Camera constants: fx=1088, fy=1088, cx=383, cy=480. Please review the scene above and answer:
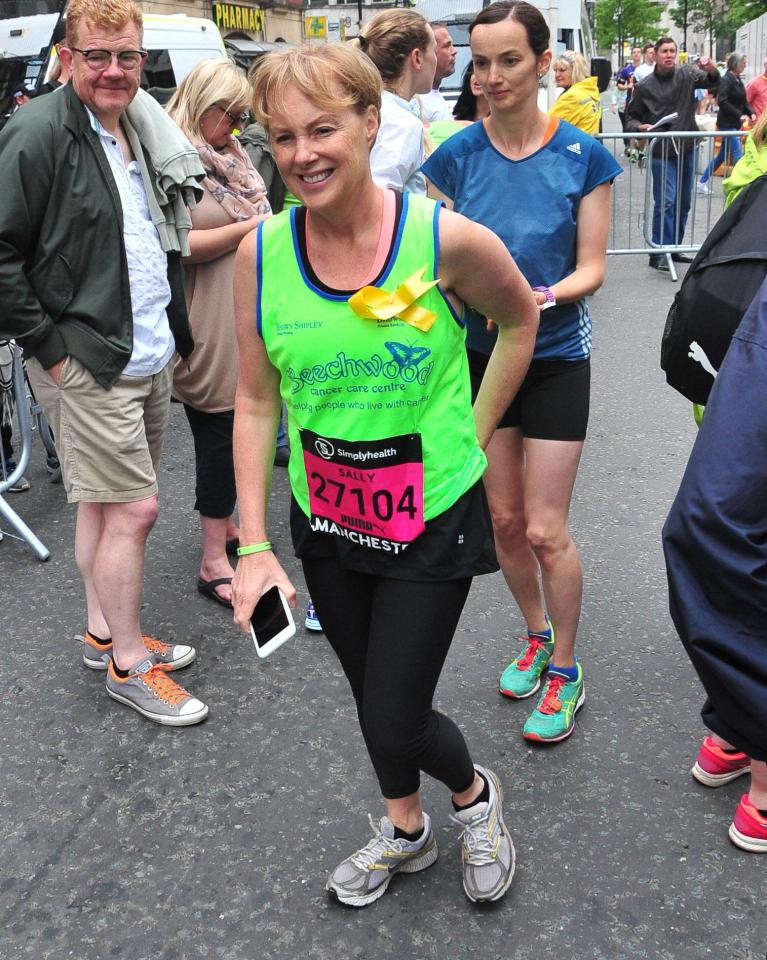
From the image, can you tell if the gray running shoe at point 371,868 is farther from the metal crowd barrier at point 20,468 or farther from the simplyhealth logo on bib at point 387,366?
the metal crowd barrier at point 20,468

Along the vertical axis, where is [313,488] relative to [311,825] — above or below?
above

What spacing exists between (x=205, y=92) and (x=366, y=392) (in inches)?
87.1

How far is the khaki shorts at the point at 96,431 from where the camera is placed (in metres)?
3.36

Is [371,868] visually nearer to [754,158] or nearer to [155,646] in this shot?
[155,646]

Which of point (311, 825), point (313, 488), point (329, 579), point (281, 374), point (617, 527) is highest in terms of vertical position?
point (281, 374)

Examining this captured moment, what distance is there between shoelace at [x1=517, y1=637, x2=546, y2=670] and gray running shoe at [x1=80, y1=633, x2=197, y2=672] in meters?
1.17

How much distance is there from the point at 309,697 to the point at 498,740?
68 centimetres

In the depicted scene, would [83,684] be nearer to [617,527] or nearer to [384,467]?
[384,467]

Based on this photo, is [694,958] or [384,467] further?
[694,958]

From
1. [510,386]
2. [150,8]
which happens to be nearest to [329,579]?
[510,386]

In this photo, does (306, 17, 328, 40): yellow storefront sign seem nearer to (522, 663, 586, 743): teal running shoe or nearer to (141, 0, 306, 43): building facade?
(141, 0, 306, 43): building facade

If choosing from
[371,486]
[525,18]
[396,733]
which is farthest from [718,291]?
[525,18]

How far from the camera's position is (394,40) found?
3.99 metres

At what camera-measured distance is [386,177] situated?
3721 millimetres
